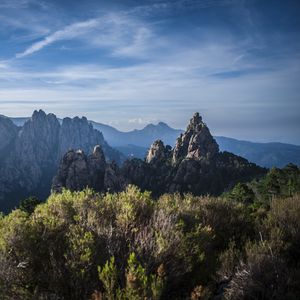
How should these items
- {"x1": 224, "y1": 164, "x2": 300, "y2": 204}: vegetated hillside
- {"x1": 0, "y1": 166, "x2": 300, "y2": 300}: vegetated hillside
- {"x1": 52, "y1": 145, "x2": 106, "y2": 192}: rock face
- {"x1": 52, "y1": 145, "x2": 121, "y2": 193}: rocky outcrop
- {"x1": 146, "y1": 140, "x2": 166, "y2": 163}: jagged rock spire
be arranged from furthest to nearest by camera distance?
{"x1": 146, "y1": 140, "x2": 166, "y2": 163}: jagged rock spire, {"x1": 52, "y1": 145, "x2": 121, "y2": 193}: rocky outcrop, {"x1": 52, "y1": 145, "x2": 106, "y2": 192}: rock face, {"x1": 224, "y1": 164, "x2": 300, "y2": 204}: vegetated hillside, {"x1": 0, "y1": 166, "x2": 300, "y2": 300}: vegetated hillside

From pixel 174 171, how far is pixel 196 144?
22414 mm

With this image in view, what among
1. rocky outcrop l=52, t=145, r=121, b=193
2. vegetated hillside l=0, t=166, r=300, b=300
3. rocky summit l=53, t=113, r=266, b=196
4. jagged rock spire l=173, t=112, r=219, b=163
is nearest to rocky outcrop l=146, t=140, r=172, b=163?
rocky summit l=53, t=113, r=266, b=196

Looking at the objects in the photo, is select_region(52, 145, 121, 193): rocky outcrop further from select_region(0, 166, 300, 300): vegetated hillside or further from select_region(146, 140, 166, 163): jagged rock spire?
select_region(0, 166, 300, 300): vegetated hillside

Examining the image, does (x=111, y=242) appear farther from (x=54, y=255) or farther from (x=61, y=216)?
(x=61, y=216)

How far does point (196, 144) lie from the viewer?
6132 inches

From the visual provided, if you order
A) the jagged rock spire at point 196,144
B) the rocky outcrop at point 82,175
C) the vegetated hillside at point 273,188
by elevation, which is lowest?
the rocky outcrop at point 82,175

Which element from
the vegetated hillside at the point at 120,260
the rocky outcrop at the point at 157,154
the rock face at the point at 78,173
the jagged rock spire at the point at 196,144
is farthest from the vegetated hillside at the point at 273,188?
the rocky outcrop at the point at 157,154

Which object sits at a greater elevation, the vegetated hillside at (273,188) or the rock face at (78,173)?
the vegetated hillside at (273,188)

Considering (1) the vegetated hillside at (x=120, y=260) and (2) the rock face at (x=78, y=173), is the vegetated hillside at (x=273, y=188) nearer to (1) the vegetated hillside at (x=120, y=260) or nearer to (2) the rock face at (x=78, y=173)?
(1) the vegetated hillside at (x=120, y=260)

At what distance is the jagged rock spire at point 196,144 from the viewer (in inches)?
6014

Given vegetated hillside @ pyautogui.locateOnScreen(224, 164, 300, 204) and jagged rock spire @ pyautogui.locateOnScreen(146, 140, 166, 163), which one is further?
jagged rock spire @ pyautogui.locateOnScreen(146, 140, 166, 163)

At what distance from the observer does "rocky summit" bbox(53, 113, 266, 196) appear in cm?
12644

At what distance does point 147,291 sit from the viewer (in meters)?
10.3

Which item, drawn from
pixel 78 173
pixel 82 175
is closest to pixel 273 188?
pixel 82 175
